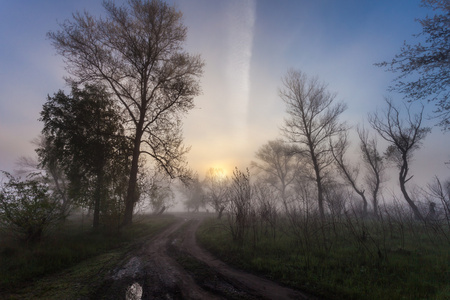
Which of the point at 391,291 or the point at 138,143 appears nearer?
the point at 391,291

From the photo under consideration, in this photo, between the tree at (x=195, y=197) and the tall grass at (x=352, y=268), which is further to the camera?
the tree at (x=195, y=197)

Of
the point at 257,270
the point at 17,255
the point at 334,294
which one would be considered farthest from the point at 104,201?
the point at 334,294

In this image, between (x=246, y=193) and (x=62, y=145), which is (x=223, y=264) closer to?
(x=246, y=193)

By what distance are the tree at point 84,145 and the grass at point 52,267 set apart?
172 inches

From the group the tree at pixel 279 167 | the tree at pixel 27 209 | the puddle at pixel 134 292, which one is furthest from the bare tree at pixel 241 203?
the tree at pixel 279 167

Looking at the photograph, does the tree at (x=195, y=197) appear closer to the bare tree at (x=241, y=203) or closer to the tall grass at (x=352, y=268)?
the bare tree at (x=241, y=203)

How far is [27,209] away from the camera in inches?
297

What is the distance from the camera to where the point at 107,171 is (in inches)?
554

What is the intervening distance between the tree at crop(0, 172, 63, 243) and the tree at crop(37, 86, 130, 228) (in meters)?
3.99

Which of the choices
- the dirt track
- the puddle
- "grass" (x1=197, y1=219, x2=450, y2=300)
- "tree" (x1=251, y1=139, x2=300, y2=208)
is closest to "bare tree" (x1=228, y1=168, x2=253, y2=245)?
"grass" (x1=197, y1=219, x2=450, y2=300)

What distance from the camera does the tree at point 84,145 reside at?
12789 millimetres

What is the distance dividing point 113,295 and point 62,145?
1305cm

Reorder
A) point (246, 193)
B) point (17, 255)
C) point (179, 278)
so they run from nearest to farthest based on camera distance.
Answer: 1. point (179, 278)
2. point (17, 255)
3. point (246, 193)

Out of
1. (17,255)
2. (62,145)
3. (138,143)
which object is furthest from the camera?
(138,143)
